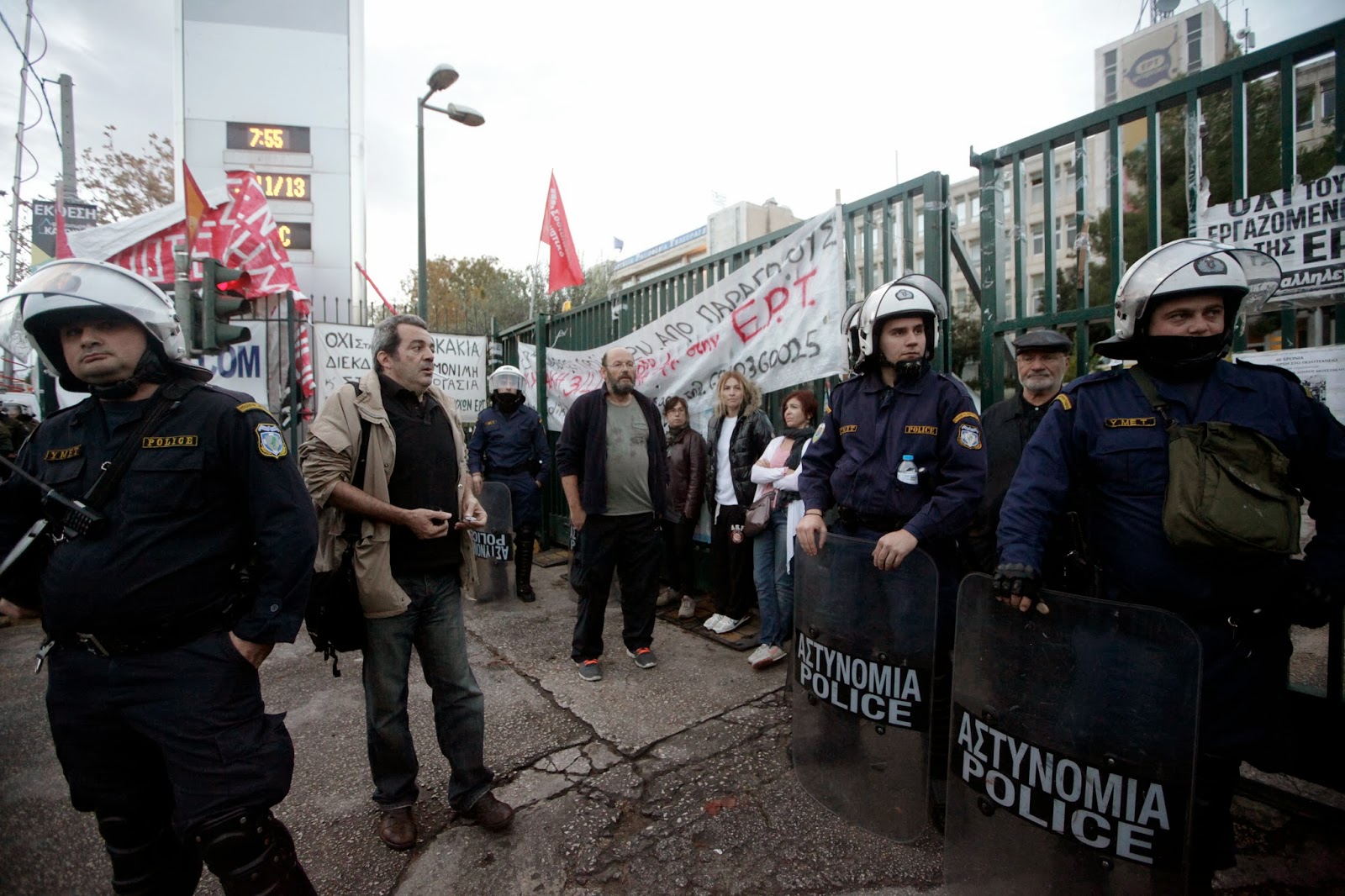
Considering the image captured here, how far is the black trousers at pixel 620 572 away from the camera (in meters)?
4.32

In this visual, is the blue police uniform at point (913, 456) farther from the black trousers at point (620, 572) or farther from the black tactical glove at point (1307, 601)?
the black trousers at point (620, 572)

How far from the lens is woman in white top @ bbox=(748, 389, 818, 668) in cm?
427

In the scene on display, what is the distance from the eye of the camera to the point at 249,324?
804 cm

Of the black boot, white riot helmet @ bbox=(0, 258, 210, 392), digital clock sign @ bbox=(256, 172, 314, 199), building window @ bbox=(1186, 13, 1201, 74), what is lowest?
the black boot

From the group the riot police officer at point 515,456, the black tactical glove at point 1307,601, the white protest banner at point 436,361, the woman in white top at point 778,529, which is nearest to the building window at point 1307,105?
the black tactical glove at point 1307,601

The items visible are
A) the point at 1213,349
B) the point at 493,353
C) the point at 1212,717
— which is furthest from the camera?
the point at 493,353

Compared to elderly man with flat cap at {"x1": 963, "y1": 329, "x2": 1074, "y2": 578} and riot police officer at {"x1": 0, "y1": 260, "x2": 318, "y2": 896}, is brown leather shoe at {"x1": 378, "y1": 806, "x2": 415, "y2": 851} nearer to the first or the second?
riot police officer at {"x1": 0, "y1": 260, "x2": 318, "y2": 896}

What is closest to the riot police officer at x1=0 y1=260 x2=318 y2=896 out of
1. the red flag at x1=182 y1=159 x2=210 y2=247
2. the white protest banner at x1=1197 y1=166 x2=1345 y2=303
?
the white protest banner at x1=1197 y1=166 x2=1345 y2=303

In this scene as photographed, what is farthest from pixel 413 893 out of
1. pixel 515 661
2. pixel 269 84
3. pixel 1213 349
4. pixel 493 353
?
pixel 269 84

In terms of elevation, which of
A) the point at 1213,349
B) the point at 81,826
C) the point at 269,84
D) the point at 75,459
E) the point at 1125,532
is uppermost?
the point at 269,84

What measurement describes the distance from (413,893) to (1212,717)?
2516 millimetres

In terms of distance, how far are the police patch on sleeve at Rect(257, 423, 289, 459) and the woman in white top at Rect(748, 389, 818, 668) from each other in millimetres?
2779

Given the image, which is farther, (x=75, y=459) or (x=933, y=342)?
(x=933, y=342)

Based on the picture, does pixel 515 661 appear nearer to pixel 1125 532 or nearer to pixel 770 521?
pixel 770 521
